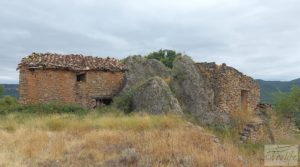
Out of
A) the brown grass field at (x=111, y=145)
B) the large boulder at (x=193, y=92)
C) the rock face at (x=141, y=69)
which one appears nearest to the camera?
the brown grass field at (x=111, y=145)

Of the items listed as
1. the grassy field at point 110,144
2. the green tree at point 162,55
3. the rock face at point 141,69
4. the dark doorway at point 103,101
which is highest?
the green tree at point 162,55

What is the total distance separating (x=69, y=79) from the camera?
22859mm

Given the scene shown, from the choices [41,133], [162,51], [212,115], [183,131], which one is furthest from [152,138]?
[162,51]

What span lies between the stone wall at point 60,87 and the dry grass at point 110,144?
18.1 feet

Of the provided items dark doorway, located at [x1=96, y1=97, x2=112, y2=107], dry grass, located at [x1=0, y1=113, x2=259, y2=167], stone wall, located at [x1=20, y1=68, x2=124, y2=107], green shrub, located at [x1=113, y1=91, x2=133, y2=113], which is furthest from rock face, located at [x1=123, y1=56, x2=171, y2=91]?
dry grass, located at [x1=0, y1=113, x2=259, y2=167]

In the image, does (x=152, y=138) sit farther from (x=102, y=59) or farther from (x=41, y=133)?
(x=102, y=59)

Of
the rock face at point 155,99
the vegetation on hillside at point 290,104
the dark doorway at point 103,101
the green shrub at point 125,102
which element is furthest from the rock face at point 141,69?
the vegetation on hillside at point 290,104

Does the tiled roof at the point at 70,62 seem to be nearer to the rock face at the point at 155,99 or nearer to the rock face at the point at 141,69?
the rock face at the point at 141,69

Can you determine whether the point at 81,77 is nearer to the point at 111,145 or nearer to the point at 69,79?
the point at 69,79

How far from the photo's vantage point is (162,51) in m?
41.8

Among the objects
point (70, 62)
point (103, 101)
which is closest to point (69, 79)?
point (70, 62)

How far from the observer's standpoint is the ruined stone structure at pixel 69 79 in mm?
22156

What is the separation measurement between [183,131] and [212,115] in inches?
290

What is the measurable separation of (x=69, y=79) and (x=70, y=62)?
1.16 metres
